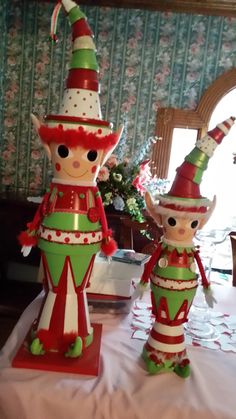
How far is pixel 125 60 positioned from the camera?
261 centimetres

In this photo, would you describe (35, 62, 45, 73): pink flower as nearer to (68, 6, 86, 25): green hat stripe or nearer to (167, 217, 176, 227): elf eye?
(68, 6, 86, 25): green hat stripe

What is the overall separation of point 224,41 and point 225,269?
166cm

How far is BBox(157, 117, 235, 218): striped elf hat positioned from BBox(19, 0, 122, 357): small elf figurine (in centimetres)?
16

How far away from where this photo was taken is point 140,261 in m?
1.10

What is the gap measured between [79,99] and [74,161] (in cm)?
13

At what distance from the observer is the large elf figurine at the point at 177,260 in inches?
28.6

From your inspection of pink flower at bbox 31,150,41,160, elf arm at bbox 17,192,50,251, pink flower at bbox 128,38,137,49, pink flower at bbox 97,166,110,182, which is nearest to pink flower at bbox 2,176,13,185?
pink flower at bbox 31,150,41,160

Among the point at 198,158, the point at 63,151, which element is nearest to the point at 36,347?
the point at 63,151

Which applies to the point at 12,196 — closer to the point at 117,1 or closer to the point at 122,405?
the point at 117,1

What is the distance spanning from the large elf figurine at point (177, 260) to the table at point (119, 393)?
4cm

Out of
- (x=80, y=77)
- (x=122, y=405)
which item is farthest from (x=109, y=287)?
(x=80, y=77)

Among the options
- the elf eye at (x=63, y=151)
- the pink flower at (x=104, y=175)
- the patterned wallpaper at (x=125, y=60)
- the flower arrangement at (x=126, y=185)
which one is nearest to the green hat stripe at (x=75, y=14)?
the elf eye at (x=63, y=151)

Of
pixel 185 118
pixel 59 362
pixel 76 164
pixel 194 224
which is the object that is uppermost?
pixel 185 118

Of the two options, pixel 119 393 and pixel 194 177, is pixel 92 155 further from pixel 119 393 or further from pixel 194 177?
pixel 119 393
